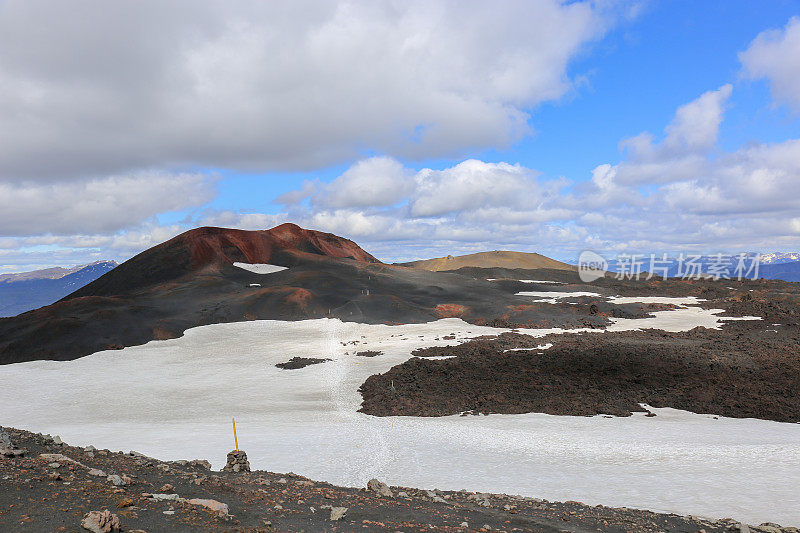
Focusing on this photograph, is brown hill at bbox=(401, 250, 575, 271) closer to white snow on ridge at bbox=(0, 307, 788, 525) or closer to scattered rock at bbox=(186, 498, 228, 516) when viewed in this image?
white snow on ridge at bbox=(0, 307, 788, 525)

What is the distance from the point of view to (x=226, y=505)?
7812mm

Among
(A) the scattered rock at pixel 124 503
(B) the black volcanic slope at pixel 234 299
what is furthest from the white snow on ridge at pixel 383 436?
(A) the scattered rock at pixel 124 503

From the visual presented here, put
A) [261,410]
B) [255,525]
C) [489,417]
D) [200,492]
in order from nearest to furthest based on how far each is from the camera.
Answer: [255,525] < [200,492] < [489,417] < [261,410]

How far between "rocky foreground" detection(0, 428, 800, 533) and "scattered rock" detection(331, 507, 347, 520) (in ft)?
0.08

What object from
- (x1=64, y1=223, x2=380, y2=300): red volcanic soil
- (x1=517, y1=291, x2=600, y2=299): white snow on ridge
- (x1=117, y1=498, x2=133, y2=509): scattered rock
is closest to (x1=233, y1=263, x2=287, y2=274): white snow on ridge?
(x1=64, y1=223, x2=380, y2=300): red volcanic soil

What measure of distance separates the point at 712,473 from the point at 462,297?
1815 inches

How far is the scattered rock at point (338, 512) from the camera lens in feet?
26.9

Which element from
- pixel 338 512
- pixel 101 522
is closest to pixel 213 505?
pixel 101 522

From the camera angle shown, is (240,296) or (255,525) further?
(240,296)

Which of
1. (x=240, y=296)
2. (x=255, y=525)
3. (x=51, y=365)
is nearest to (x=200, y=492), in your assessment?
(x=255, y=525)

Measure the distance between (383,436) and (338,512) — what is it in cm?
1100

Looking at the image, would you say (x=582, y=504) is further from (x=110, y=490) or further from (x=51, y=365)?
(x=51, y=365)

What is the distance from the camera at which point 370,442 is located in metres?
18.1

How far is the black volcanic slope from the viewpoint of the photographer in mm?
41406
